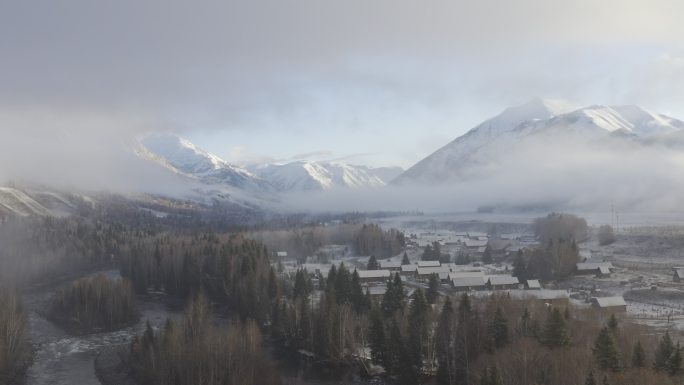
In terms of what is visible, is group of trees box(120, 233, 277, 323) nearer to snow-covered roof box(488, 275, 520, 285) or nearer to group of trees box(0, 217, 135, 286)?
group of trees box(0, 217, 135, 286)

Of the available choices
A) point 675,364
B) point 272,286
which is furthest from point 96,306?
point 675,364

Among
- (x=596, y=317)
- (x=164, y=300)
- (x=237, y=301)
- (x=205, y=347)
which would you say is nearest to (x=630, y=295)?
(x=596, y=317)

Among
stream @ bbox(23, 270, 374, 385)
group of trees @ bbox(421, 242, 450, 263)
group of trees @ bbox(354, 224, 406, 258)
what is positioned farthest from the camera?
group of trees @ bbox(354, 224, 406, 258)

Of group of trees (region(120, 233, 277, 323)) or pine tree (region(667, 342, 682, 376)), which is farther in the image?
group of trees (region(120, 233, 277, 323))

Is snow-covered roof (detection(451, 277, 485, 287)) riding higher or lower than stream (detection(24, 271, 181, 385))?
higher

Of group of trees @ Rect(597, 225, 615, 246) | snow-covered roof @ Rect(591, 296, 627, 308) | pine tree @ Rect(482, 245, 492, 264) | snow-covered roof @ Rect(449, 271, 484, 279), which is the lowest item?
snow-covered roof @ Rect(591, 296, 627, 308)

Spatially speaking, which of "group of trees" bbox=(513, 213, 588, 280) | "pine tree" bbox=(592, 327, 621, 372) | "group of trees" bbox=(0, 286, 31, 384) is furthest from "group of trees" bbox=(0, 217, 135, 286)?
"pine tree" bbox=(592, 327, 621, 372)

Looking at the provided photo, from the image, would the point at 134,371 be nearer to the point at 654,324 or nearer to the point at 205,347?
the point at 205,347
